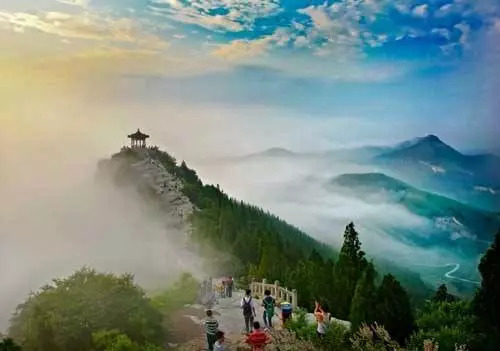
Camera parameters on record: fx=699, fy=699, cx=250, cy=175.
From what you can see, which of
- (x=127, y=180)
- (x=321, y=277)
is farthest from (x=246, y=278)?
(x=127, y=180)

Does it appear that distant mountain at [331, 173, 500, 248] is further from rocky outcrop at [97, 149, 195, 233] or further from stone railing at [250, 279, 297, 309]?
rocky outcrop at [97, 149, 195, 233]

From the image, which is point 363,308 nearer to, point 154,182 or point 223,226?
point 223,226

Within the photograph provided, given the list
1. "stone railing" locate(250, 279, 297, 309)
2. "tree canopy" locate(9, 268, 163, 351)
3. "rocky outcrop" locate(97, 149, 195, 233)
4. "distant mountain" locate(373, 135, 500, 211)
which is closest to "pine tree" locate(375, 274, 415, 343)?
"stone railing" locate(250, 279, 297, 309)

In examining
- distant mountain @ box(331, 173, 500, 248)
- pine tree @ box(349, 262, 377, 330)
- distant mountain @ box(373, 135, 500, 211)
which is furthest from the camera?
distant mountain @ box(331, 173, 500, 248)

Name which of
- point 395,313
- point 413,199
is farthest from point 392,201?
point 395,313

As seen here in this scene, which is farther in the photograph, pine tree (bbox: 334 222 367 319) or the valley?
the valley

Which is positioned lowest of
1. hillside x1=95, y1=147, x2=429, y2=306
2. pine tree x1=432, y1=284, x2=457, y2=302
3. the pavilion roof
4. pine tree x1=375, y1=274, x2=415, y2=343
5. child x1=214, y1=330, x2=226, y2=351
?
child x1=214, y1=330, x2=226, y2=351

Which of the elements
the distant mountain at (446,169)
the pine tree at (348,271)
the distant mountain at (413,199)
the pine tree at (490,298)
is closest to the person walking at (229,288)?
the pine tree at (348,271)
